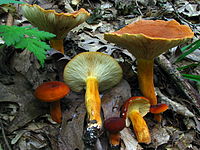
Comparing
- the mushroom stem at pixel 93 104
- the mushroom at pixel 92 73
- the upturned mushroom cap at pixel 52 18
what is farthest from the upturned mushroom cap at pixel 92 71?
the upturned mushroom cap at pixel 52 18

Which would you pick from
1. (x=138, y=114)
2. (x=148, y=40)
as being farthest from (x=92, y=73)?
(x=148, y=40)

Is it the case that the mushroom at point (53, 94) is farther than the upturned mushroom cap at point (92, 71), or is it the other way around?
the upturned mushroom cap at point (92, 71)

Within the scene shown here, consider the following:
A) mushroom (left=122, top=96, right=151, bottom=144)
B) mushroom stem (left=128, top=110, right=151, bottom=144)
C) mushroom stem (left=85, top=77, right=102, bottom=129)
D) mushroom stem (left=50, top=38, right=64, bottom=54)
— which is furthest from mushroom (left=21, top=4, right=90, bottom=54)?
mushroom stem (left=128, top=110, right=151, bottom=144)

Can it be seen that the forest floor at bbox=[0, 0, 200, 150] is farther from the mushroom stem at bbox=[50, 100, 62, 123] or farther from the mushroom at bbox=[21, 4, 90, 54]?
the mushroom at bbox=[21, 4, 90, 54]

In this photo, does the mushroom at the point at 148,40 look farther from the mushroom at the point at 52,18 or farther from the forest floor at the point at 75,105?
the mushroom at the point at 52,18

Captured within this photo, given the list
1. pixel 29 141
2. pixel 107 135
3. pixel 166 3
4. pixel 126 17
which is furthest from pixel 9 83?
pixel 166 3

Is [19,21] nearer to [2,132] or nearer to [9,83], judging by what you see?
[9,83]

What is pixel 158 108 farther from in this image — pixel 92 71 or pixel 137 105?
pixel 92 71
